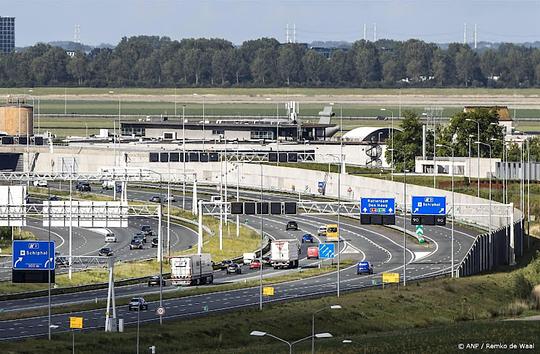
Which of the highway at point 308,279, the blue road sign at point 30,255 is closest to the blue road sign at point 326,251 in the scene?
the highway at point 308,279

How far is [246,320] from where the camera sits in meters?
102

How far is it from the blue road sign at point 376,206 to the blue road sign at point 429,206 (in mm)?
1863

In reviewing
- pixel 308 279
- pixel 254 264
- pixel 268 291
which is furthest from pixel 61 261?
pixel 268 291

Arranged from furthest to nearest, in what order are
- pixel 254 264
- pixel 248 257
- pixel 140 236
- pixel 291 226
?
pixel 291 226 → pixel 140 236 → pixel 248 257 → pixel 254 264

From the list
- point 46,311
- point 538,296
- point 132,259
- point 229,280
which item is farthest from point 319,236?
point 46,311

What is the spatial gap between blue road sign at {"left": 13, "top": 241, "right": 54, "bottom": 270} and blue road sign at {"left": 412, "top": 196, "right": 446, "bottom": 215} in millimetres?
42030

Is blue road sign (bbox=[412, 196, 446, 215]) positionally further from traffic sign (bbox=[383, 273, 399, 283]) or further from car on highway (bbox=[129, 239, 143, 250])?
car on highway (bbox=[129, 239, 143, 250])

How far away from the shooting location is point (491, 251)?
450ft

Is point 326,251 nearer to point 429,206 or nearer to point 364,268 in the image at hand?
point 429,206

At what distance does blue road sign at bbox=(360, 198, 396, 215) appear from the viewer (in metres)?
139

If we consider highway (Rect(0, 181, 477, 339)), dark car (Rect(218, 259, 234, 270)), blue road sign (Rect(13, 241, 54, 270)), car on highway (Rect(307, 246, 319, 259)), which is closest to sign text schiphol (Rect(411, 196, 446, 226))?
highway (Rect(0, 181, 477, 339))

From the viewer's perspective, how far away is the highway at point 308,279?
104812mm

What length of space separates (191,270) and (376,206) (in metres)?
18.6

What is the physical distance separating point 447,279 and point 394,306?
43.6 feet
